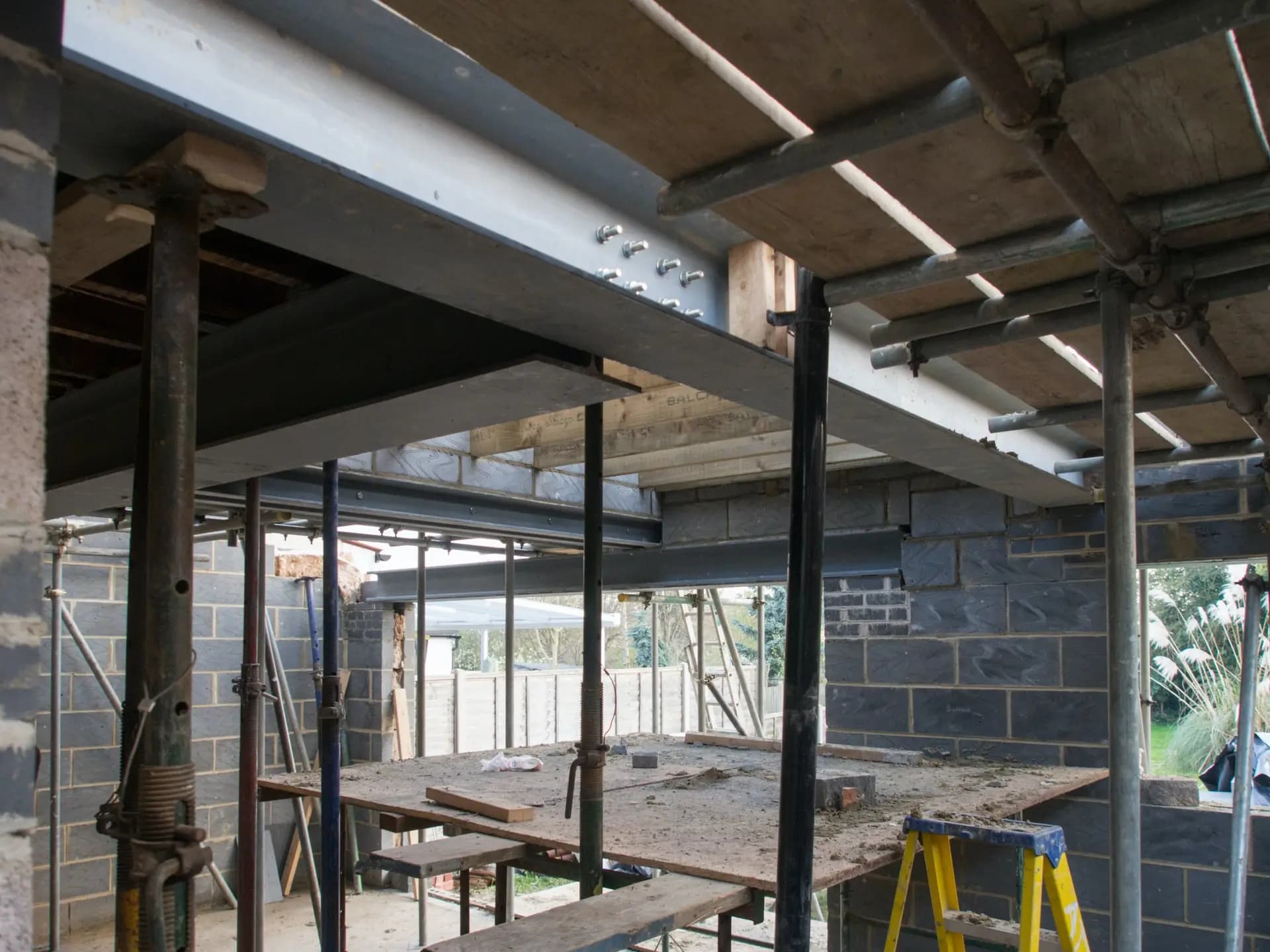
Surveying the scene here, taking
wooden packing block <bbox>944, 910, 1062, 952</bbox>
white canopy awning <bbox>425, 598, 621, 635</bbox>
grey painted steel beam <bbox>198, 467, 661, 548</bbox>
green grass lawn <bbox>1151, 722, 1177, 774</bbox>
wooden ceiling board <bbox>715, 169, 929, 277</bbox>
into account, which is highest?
wooden ceiling board <bbox>715, 169, 929, 277</bbox>

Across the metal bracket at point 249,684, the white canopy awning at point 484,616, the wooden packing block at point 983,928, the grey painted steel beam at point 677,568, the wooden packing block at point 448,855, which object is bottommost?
the wooden packing block at point 983,928

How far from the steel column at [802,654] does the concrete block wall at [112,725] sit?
5.60m

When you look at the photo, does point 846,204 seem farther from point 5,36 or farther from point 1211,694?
point 1211,694

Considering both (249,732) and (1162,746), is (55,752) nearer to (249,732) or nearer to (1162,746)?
(249,732)

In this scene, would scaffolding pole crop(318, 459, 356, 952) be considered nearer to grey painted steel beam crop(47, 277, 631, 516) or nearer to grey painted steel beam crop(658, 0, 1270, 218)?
grey painted steel beam crop(47, 277, 631, 516)

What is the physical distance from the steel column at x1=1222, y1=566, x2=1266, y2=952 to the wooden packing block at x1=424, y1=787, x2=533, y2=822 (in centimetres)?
291

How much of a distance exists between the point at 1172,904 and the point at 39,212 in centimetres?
522

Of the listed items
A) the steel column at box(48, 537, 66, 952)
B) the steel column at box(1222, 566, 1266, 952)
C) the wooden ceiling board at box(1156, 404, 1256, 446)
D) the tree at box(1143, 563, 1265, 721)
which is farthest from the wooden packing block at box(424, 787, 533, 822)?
the tree at box(1143, 563, 1265, 721)

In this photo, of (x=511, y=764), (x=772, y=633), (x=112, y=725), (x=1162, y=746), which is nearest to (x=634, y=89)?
(x=511, y=764)

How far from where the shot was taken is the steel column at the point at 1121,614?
6.19ft

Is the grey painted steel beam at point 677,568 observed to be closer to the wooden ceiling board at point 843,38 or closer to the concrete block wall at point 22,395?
the wooden ceiling board at point 843,38

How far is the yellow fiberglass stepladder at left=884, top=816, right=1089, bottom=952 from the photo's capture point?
9.97ft

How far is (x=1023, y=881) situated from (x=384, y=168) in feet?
9.09

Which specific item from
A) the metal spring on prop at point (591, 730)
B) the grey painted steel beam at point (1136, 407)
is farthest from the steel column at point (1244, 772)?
the metal spring on prop at point (591, 730)
